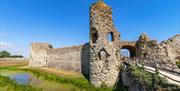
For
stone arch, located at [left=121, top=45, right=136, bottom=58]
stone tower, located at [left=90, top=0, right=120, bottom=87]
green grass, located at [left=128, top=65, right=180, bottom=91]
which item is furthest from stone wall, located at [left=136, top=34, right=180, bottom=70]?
green grass, located at [left=128, top=65, right=180, bottom=91]

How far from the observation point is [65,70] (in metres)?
32.8

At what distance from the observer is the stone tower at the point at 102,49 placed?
72.8 feet

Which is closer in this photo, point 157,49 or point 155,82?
point 155,82

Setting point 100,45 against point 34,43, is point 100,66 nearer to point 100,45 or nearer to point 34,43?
point 100,45

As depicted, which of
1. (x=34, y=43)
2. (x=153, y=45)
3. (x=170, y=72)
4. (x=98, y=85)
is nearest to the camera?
(x=170, y=72)

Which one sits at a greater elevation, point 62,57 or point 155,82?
point 62,57

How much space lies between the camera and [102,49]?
2256 centimetres

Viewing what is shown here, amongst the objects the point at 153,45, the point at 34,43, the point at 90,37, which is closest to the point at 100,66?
the point at 90,37

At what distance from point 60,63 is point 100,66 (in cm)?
1346

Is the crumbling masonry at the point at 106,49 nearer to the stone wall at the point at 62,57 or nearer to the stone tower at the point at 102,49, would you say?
the stone tower at the point at 102,49

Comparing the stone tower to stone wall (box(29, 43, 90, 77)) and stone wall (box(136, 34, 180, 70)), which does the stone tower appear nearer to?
stone wall (box(136, 34, 180, 70))

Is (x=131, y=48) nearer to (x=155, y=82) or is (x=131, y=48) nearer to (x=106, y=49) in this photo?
(x=106, y=49)

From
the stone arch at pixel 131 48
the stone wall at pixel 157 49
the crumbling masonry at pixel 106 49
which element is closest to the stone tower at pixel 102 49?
the crumbling masonry at pixel 106 49

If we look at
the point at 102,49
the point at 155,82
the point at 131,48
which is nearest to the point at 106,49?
the point at 102,49
